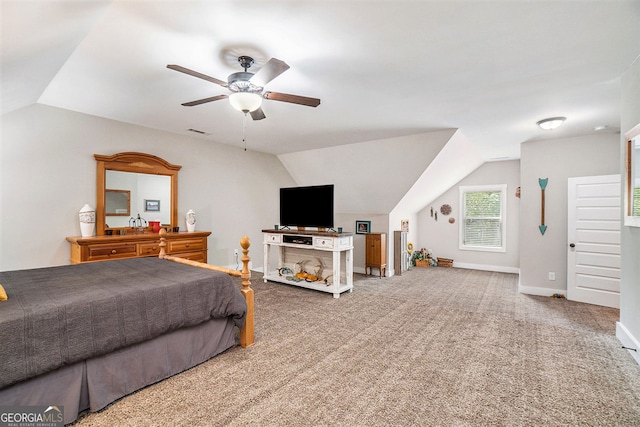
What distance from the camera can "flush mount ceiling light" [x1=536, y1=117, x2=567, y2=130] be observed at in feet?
12.4

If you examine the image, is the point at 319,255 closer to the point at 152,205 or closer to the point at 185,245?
the point at 185,245

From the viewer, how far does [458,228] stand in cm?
709

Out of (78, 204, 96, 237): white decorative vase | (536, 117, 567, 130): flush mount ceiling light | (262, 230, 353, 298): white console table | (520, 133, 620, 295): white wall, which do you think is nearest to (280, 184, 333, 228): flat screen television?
(262, 230, 353, 298): white console table

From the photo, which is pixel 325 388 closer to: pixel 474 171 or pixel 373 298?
Result: pixel 373 298

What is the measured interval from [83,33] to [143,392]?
253 cm

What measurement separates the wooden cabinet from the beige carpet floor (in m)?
1.91

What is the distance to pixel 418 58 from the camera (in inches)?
94.8

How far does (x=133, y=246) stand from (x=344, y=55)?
3.64 meters

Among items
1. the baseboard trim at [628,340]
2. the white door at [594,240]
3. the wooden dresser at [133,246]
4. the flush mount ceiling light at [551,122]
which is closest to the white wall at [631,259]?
the baseboard trim at [628,340]

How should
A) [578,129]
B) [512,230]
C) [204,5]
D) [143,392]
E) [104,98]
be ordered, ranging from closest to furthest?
[204,5]
[143,392]
[104,98]
[578,129]
[512,230]

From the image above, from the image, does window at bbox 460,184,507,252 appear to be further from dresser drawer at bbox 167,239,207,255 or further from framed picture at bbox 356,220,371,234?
→ dresser drawer at bbox 167,239,207,255

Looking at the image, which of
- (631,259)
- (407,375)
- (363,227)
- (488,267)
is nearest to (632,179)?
(631,259)

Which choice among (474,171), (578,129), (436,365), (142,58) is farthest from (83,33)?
(474,171)

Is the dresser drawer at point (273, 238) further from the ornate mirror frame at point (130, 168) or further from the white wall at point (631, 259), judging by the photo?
the white wall at point (631, 259)
